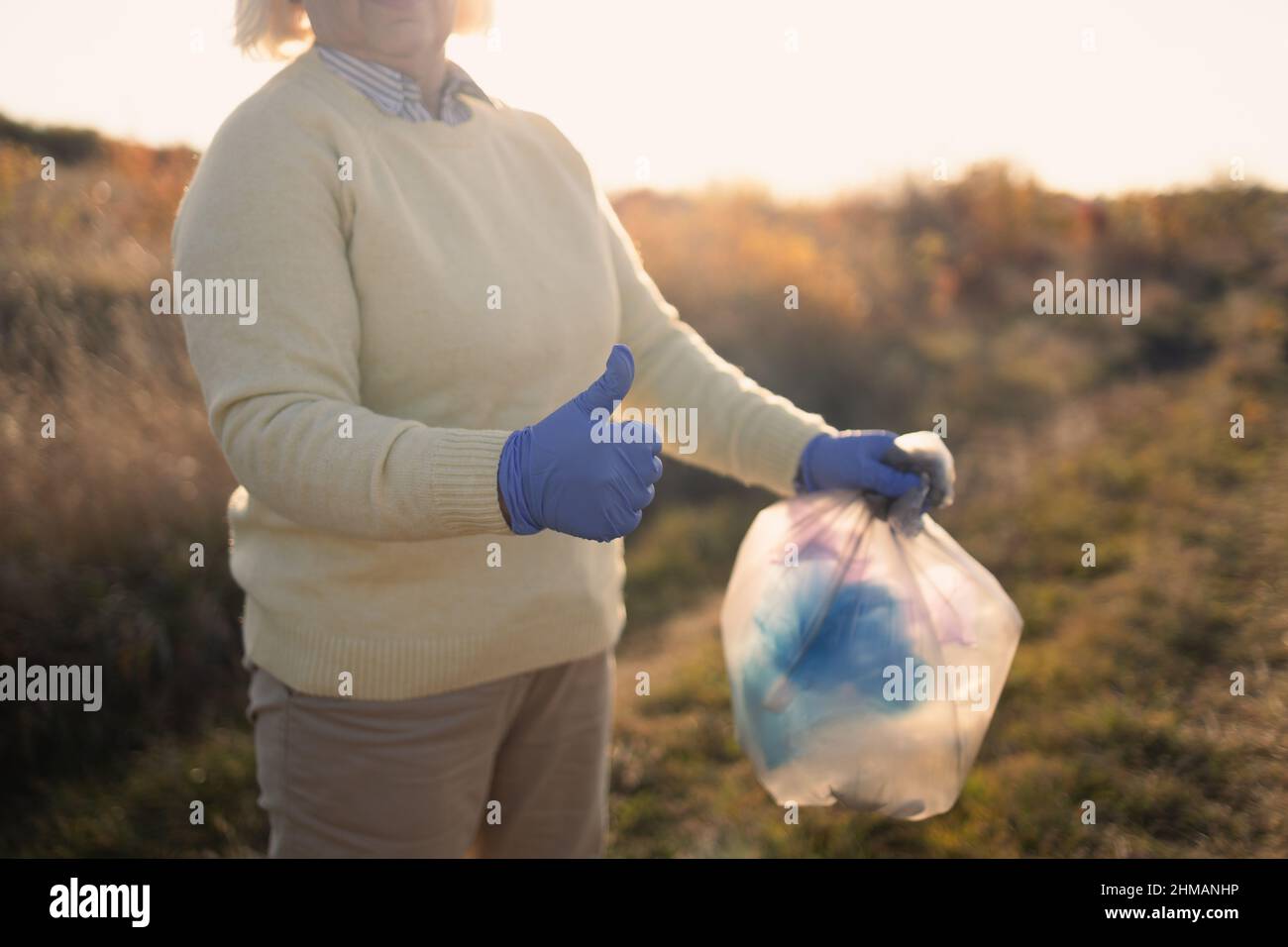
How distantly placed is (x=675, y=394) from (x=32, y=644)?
2346mm

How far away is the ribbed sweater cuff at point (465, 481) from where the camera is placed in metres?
1.06

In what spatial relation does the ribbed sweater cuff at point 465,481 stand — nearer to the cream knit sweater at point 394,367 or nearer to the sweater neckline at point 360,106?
the cream knit sweater at point 394,367

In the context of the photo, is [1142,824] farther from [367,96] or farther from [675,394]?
[367,96]

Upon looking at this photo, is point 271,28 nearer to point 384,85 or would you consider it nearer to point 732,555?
point 384,85

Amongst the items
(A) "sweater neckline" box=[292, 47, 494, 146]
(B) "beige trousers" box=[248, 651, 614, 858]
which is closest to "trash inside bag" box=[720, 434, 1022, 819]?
(B) "beige trousers" box=[248, 651, 614, 858]

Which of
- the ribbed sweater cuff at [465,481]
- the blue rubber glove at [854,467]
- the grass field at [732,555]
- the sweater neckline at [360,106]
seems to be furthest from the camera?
the grass field at [732,555]

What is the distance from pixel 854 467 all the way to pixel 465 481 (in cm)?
77

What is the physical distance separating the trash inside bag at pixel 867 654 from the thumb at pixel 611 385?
56cm

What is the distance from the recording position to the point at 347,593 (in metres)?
1.32

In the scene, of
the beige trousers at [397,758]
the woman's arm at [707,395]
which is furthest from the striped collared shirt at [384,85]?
the beige trousers at [397,758]

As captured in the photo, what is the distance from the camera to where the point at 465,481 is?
3.47ft

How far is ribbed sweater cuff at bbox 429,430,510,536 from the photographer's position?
1.06m

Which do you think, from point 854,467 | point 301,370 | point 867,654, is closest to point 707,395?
point 854,467
